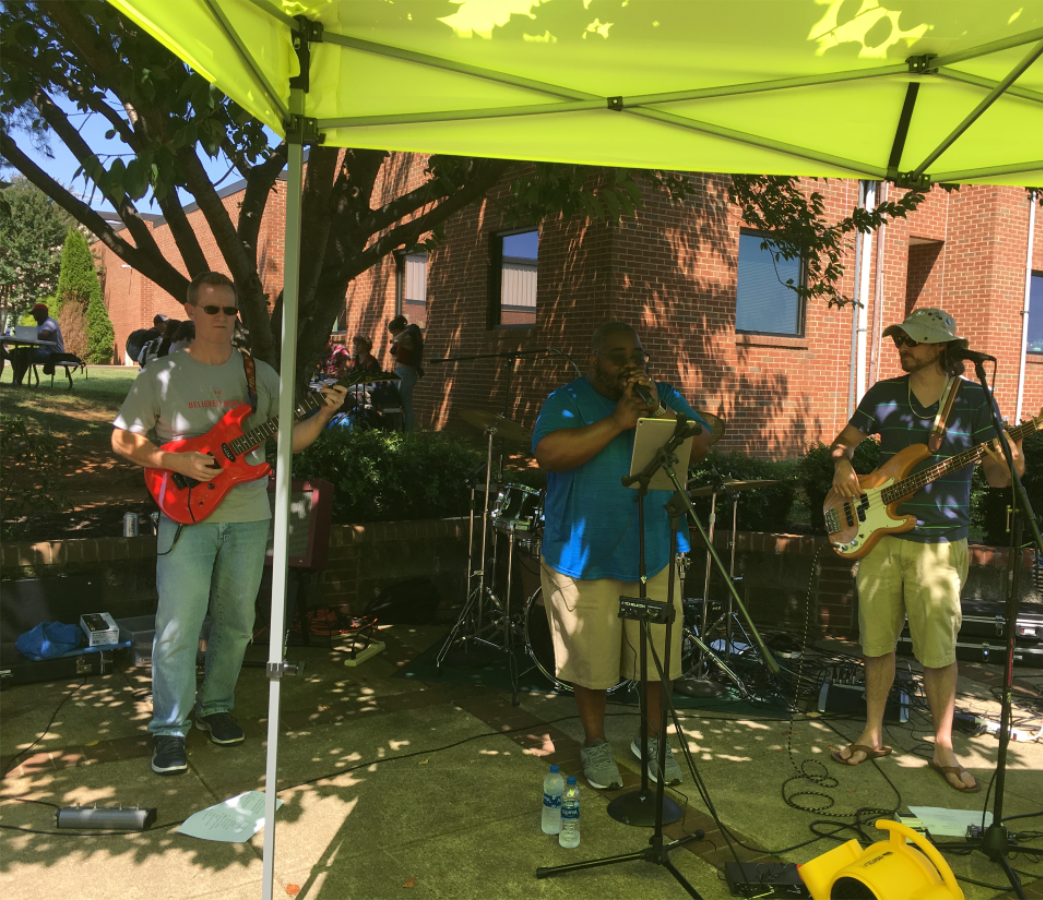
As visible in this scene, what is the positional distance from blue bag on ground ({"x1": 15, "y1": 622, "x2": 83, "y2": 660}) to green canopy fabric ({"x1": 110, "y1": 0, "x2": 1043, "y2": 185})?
139 inches

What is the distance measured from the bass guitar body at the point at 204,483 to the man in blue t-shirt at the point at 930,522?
2851 mm

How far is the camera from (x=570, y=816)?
340 cm

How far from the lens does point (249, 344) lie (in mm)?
7293

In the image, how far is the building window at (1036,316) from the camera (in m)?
16.1

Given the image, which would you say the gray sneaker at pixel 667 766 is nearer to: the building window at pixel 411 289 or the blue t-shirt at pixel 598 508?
the blue t-shirt at pixel 598 508

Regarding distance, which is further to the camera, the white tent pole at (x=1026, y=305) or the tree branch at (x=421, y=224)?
the white tent pole at (x=1026, y=305)

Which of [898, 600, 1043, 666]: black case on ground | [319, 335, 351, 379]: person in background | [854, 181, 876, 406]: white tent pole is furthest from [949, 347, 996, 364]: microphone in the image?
[854, 181, 876, 406]: white tent pole

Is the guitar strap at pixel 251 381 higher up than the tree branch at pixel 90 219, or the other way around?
the tree branch at pixel 90 219

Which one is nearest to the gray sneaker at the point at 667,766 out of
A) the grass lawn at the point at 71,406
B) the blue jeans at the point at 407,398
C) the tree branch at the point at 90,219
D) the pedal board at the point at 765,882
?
the pedal board at the point at 765,882

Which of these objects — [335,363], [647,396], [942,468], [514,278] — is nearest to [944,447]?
[942,468]

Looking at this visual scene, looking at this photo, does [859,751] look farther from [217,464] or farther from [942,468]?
[217,464]

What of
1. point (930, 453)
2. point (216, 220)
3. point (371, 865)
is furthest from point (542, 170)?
point (371, 865)

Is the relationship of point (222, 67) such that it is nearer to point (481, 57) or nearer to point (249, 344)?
point (481, 57)

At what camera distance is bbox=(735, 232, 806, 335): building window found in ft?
41.0
